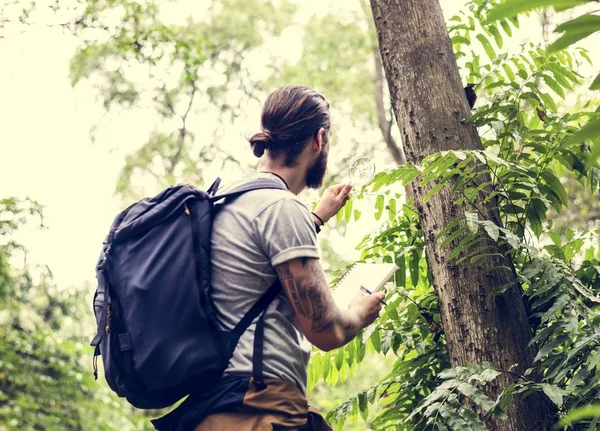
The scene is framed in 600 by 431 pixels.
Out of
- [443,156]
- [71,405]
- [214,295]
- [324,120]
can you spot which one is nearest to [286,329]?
[214,295]

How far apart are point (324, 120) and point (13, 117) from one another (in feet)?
43.4

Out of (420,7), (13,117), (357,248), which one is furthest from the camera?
(13,117)

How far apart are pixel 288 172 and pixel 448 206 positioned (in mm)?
783

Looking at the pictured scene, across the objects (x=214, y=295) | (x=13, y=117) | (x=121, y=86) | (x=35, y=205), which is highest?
(x=121, y=86)

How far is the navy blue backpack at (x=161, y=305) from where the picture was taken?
1.94m

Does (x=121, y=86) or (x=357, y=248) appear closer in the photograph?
(x=357, y=248)

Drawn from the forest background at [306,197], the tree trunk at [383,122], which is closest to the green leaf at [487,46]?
the forest background at [306,197]

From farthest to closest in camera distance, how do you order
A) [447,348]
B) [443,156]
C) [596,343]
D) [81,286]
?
[81,286] → [447,348] → [443,156] → [596,343]

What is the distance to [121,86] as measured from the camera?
1891 cm

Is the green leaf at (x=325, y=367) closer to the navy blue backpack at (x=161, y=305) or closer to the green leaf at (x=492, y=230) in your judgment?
the green leaf at (x=492, y=230)

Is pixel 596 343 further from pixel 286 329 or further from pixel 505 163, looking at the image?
pixel 286 329

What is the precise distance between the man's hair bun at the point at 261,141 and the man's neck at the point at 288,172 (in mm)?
38

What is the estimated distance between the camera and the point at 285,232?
6.70 ft

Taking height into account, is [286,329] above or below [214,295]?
below
